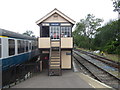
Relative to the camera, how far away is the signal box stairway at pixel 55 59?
Answer: 1055 cm

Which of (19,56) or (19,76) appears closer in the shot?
(19,76)

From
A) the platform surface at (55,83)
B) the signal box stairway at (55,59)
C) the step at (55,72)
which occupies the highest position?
the signal box stairway at (55,59)

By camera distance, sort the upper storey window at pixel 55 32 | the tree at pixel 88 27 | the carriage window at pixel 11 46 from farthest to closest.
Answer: the tree at pixel 88 27 < the upper storey window at pixel 55 32 < the carriage window at pixel 11 46

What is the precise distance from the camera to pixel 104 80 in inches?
394

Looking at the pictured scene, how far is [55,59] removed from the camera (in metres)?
11.5

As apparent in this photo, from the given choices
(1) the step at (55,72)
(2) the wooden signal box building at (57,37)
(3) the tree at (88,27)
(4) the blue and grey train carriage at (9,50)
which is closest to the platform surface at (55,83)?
(1) the step at (55,72)

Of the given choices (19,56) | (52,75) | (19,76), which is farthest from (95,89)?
(19,56)

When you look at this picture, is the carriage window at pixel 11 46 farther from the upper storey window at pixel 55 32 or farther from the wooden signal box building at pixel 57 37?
the upper storey window at pixel 55 32

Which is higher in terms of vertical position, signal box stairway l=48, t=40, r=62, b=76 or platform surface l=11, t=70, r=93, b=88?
signal box stairway l=48, t=40, r=62, b=76

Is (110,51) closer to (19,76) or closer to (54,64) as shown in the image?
(54,64)

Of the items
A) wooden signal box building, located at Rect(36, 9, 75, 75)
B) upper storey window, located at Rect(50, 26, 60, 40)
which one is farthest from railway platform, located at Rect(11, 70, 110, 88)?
upper storey window, located at Rect(50, 26, 60, 40)

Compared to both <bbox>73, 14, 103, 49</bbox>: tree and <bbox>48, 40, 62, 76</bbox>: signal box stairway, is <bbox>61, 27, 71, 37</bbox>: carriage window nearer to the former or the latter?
<bbox>48, 40, 62, 76</bbox>: signal box stairway

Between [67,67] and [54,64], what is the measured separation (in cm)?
258

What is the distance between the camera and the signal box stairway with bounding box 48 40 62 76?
34.6ft
